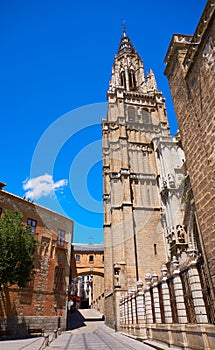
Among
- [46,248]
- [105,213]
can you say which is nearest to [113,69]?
[105,213]

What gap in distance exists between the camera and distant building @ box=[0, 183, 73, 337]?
1623 centimetres

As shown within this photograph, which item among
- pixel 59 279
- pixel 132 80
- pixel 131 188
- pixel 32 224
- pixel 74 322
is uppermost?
pixel 132 80

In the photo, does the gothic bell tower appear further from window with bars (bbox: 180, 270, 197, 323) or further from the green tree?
window with bars (bbox: 180, 270, 197, 323)

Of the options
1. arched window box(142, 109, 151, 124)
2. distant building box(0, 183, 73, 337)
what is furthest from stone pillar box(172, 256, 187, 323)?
arched window box(142, 109, 151, 124)

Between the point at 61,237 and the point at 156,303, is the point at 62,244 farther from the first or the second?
the point at 156,303

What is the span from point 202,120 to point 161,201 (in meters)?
21.6

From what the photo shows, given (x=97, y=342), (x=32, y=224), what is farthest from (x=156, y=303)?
(x=32, y=224)

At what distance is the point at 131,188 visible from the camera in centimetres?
2752

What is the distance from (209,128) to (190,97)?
4.64 ft

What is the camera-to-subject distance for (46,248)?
19562 millimetres

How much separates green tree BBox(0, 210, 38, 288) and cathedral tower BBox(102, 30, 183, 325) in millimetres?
9717

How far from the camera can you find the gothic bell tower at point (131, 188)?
2346cm

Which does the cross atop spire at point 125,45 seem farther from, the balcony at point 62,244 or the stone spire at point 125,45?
the balcony at point 62,244

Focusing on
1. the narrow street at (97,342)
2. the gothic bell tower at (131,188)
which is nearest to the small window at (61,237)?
the gothic bell tower at (131,188)
